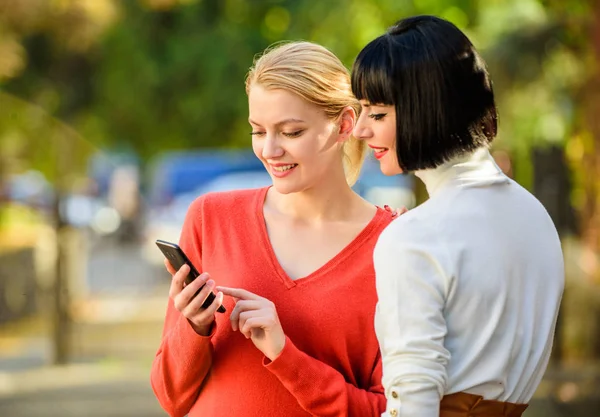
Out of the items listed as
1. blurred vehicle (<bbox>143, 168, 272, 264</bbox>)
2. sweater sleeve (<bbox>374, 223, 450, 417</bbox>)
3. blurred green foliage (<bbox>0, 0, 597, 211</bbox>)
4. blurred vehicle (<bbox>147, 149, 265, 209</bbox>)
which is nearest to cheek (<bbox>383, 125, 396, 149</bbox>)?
sweater sleeve (<bbox>374, 223, 450, 417</bbox>)

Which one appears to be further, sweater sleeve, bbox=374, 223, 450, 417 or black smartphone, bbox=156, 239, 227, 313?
black smartphone, bbox=156, 239, 227, 313

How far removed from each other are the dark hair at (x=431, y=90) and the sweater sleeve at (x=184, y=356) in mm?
661

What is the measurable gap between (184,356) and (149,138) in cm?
2391

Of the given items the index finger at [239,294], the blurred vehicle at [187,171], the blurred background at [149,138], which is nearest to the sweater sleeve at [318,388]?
the index finger at [239,294]

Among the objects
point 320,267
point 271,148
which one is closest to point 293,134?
point 271,148

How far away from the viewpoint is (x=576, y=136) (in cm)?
1386

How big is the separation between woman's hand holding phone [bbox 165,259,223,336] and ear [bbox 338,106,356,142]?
530 millimetres

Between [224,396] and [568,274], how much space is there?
29.1ft

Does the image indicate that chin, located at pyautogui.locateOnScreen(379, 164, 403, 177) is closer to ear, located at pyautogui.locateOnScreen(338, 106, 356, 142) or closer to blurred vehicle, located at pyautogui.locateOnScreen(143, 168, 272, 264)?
ear, located at pyautogui.locateOnScreen(338, 106, 356, 142)

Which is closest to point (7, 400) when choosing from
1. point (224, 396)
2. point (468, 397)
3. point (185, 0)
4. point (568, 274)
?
point (568, 274)

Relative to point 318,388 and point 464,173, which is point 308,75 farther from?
point 318,388

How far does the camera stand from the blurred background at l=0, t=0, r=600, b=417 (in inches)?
367

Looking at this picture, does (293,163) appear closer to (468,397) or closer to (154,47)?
(468,397)

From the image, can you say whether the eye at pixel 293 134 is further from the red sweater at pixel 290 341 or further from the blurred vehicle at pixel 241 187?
the blurred vehicle at pixel 241 187
